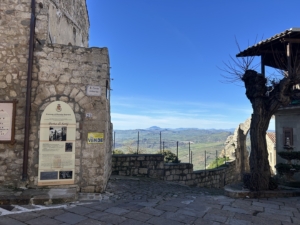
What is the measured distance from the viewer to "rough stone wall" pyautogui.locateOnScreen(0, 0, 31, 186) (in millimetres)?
5125

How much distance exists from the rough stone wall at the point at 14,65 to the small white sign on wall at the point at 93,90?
4.77ft

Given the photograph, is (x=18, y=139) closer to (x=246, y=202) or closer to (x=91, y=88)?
(x=91, y=88)

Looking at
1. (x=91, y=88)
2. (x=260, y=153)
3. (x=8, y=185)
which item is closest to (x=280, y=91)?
(x=260, y=153)

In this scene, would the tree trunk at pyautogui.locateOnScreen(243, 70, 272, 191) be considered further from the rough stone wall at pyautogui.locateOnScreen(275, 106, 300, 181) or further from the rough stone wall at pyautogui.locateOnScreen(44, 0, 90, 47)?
the rough stone wall at pyautogui.locateOnScreen(44, 0, 90, 47)

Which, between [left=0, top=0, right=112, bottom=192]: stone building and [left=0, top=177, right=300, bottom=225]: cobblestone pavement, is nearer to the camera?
[left=0, top=177, right=300, bottom=225]: cobblestone pavement

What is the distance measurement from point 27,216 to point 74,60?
354cm

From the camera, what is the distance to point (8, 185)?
5078 mm

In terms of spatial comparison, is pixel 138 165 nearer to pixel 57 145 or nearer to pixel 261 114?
pixel 57 145

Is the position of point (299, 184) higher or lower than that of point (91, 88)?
lower

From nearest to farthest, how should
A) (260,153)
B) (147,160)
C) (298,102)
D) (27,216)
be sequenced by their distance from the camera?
(27,216), (260,153), (298,102), (147,160)

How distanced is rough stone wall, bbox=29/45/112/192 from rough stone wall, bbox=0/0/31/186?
0.93 ft

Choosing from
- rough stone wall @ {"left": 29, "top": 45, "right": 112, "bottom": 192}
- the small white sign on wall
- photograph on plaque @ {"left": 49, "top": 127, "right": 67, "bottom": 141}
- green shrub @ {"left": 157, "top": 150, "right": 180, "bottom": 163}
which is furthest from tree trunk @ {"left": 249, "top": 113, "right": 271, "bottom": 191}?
green shrub @ {"left": 157, "top": 150, "right": 180, "bottom": 163}

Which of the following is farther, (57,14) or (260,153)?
(57,14)

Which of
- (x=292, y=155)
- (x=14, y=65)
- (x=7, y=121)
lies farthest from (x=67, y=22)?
(x=292, y=155)
